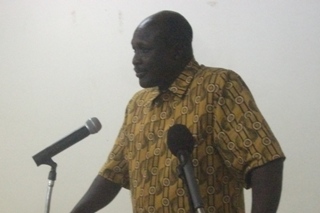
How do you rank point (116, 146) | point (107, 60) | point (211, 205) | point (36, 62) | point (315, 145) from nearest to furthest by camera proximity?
1. point (211, 205)
2. point (116, 146)
3. point (315, 145)
4. point (107, 60)
5. point (36, 62)

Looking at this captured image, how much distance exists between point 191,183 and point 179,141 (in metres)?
0.10

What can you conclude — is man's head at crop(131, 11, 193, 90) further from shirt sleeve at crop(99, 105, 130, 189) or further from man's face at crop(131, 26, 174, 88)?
shirt sleeve at crop(99, 105, 130, 189)

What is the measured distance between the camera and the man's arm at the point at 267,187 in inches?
45.8

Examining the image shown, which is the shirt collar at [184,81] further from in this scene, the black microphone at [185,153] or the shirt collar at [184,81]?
the black microphone at [185,153]

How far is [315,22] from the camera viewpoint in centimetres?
189

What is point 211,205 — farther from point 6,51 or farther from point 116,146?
point 6,51

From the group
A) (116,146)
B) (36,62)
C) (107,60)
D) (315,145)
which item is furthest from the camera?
(36,62)

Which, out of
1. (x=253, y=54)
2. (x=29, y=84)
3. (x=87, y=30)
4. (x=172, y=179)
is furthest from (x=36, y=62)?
(x=172, y=179)

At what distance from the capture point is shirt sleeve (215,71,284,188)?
3.88 ft

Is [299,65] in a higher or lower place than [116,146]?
higher

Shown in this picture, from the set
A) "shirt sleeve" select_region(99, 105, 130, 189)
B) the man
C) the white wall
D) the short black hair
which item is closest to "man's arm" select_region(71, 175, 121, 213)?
"shirt sleeve" select_region(99, 105, 130, 189)

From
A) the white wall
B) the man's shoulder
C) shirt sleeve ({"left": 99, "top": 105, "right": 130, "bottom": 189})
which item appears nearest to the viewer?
the man's shoulder

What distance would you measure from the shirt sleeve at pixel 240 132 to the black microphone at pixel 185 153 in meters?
0.16

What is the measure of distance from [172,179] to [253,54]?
84cm
